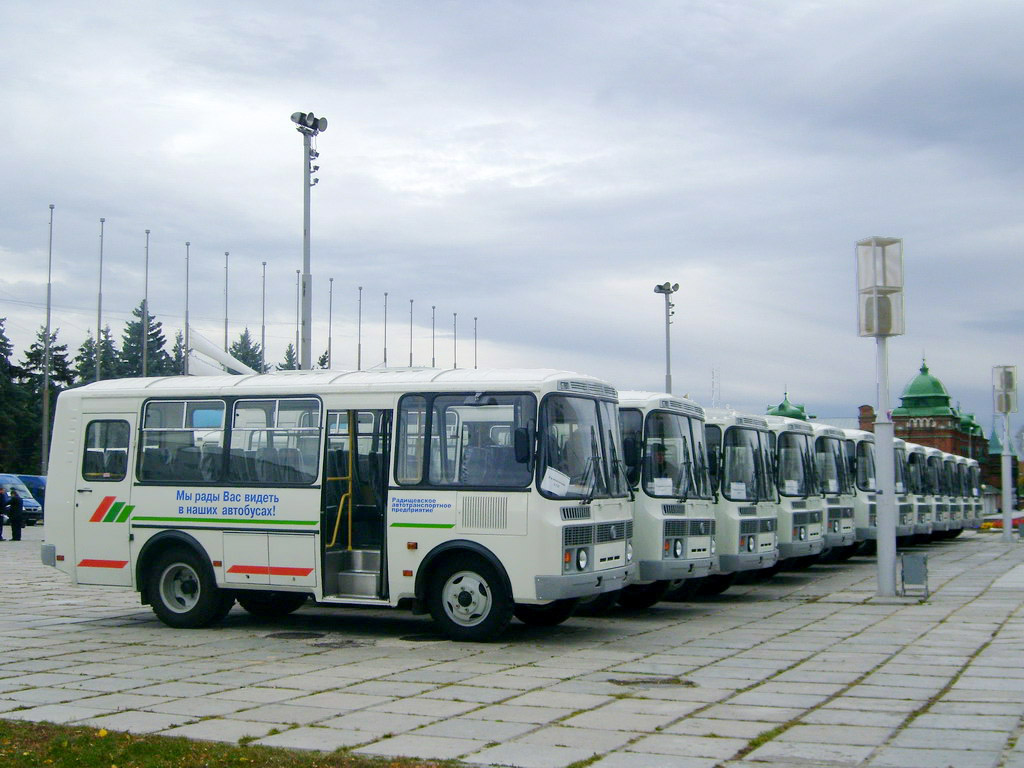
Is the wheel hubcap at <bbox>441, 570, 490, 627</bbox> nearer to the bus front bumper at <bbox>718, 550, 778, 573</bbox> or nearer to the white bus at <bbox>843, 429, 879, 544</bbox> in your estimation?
the bus front bumper at <bbox>718, 550, 778, 573</bbox>

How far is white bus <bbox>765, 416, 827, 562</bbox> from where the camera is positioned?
21359 mm

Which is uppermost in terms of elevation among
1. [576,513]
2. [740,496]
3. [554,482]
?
[554,482]

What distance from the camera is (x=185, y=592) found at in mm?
15008

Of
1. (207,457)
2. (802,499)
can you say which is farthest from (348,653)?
(802,499)

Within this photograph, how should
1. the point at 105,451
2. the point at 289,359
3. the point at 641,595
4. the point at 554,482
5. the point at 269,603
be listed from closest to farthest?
1. the point at 554,482
2. the point at 105,451
3. the point at 269,603
4. the point at 641,595
5. the point at 289,359

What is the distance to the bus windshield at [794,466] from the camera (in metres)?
21.7

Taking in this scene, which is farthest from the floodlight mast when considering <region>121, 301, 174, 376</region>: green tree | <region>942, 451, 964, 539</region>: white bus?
<region>121, 301, 174, 376</region>: green tree

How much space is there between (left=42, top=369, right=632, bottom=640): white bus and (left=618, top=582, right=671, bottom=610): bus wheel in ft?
8.89

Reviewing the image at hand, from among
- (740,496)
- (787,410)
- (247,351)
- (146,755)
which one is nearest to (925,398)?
(787,410)

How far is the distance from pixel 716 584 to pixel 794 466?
11.8 ft

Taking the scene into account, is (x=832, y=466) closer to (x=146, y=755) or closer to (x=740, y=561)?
(x=740, y=561)

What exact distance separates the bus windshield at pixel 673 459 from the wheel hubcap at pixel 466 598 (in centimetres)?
351

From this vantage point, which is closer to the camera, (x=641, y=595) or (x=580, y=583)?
(x=580, y=583)

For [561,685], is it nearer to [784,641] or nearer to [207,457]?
[784,641]
